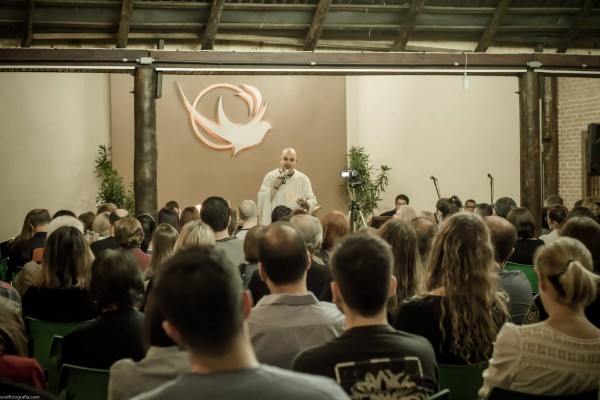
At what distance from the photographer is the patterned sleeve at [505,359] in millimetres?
2707

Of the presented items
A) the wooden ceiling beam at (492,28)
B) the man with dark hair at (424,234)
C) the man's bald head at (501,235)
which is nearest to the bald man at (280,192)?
the wooden ceiling beam at (492,28)

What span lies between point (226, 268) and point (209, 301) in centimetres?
9

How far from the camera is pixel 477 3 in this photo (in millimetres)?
10195

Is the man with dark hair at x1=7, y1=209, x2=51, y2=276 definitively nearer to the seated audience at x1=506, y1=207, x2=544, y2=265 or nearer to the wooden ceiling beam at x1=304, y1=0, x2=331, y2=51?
the seated audience at x1=506, y1=207, x2=544, y2=265

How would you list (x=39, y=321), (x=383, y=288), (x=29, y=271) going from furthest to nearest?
(x=29, y=271) → (x=39, y=321) → (x=383, y=288)

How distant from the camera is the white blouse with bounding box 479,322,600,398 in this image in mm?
2629

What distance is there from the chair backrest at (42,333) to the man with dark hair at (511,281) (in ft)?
7.07

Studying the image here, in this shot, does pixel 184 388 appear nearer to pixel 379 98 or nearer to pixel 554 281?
pixel 554 281

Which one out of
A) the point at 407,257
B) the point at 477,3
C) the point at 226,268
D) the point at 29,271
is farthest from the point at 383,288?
the point at 477,3

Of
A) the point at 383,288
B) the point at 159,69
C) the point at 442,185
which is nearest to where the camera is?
the point at 383,288

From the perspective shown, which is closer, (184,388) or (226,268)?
(184,388)

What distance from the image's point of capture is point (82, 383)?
2.88 meters

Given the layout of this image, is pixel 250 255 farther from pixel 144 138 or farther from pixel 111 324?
pixel 144 138

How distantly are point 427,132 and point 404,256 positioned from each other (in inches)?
366
